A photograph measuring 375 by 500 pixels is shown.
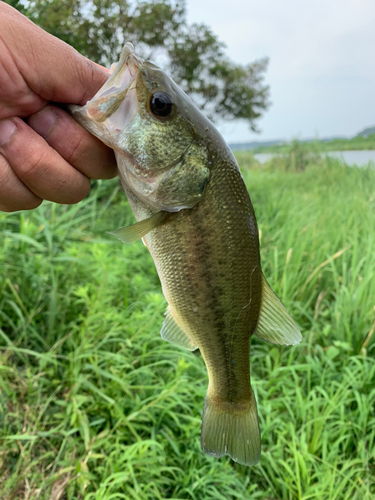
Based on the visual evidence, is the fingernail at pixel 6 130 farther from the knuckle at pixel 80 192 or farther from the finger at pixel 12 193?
the knuckle at pixel 80 192

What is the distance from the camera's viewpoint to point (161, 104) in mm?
1139

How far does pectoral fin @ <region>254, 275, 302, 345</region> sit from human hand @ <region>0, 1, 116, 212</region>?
0.76 meters

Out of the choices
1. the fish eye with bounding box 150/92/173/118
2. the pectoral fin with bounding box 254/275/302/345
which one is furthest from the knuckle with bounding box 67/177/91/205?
the pectoral fin with bounding box 254/275/302/345

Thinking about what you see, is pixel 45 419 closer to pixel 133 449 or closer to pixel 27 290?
pixel 133 449

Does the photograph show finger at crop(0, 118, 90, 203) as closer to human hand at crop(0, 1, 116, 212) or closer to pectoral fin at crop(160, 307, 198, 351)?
human hand at crop(0, 1, 116, 212)

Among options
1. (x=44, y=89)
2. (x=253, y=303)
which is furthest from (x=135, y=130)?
(x=253, y=303)

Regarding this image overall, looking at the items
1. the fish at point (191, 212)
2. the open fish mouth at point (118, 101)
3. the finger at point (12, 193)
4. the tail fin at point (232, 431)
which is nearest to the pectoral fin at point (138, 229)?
the fish at point (191, 212)

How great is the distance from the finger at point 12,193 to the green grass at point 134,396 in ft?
2.80

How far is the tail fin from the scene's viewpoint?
4.04ft

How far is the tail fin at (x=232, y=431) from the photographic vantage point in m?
1.23

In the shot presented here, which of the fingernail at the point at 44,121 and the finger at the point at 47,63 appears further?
the fingernail at the point at 44,121

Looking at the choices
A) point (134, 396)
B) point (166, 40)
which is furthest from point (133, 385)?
point (166, 40)

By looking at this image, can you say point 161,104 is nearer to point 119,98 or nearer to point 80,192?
point 119,98

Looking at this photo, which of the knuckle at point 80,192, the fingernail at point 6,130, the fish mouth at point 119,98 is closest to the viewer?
the fish mouth at point 119,98
